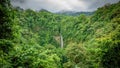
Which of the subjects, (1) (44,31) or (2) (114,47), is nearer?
(2) (114,47)

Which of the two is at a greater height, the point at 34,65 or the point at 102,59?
the point at 34,65

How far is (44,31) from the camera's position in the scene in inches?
4402

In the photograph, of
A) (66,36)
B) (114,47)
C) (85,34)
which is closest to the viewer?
(114,47)

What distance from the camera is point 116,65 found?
110 feet

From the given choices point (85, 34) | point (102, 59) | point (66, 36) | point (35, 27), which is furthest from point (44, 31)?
point (102, 59)

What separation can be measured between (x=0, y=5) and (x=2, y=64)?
10.4 ft

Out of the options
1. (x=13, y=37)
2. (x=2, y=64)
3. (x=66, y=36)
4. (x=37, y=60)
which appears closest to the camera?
(x=2, y=64)

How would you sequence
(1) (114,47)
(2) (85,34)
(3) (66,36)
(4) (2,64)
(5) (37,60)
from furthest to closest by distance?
(3) (66,36), (2) (85,34), (1) (114,47), (5) (37,60), (4) (2,64)

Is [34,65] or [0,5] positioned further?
[34,65]

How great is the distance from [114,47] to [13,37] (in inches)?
855

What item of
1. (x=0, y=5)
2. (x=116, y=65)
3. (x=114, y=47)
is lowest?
(x=116, y=65)

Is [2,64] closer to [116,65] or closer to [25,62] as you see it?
[25,62]

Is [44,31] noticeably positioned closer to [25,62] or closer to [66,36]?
[66,36]

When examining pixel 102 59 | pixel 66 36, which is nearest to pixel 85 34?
pixel 66 36
